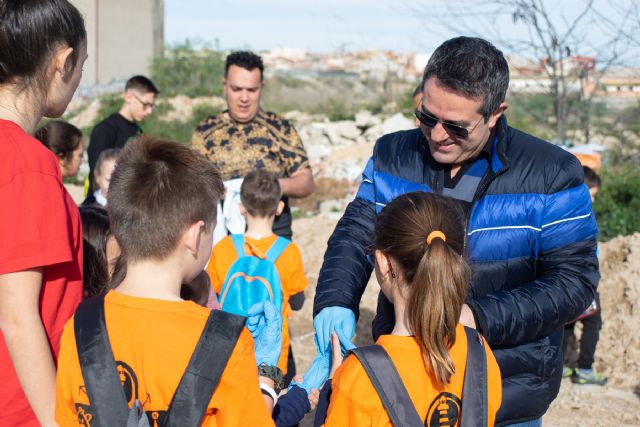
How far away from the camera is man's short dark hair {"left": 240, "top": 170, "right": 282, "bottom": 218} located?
14.8 feet

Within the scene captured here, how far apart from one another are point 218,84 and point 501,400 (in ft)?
75.8

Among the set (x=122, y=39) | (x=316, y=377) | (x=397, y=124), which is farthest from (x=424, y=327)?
(x=122, y=39)

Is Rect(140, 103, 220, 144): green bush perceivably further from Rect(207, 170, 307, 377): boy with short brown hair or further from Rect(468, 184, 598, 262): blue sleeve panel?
Rect(468, 184, 598, 262): blue sleeve panel

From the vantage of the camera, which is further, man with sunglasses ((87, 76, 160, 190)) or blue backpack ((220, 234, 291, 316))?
man with sunglasses ((87, 76, 160, 190))

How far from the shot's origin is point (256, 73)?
5.45 metres

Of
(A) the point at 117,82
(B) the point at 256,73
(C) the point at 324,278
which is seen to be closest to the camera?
(C) the point at 324,278

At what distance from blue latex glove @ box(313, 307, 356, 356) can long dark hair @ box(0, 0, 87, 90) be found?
4.09ft

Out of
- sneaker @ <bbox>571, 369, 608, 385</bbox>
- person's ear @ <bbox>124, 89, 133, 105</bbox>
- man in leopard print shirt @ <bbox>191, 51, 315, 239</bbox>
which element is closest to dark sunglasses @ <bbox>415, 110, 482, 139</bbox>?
man in leopard print shirt @ <bbox>191, 51, 315, 239</bbox>

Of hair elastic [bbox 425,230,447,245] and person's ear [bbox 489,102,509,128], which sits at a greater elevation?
person's ear [bbox 489,102,509,128]

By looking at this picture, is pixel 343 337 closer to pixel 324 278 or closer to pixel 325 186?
pixel 324 278

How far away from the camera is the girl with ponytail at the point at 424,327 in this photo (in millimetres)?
2156

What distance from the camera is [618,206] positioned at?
26.4ft

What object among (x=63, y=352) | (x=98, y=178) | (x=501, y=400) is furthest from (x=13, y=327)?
(x=98, y=178)

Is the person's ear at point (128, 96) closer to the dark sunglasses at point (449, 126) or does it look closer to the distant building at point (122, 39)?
the dark sunglasses at point (449, 126)
